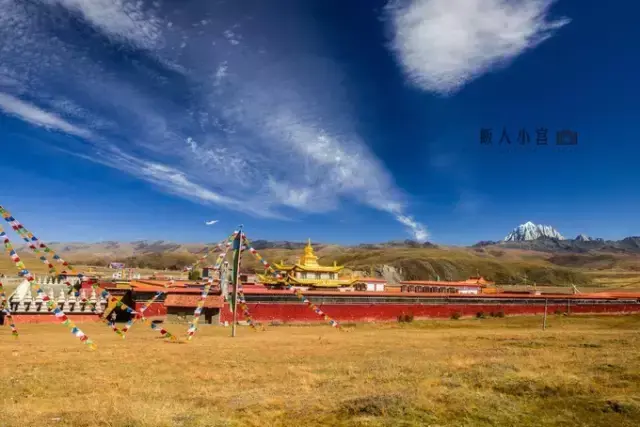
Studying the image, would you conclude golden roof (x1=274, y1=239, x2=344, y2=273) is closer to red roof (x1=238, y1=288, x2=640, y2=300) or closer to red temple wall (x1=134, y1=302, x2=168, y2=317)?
red roof (x1=238, y1=288, x2=640, y2=300)

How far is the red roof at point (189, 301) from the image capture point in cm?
3469

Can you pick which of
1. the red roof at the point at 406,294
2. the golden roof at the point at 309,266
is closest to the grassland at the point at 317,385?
the red roof at the point at 406,294

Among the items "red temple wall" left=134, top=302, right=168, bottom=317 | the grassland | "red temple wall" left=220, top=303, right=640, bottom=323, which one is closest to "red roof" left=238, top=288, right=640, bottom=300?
"red temple wall" left=220, top=303, right=640, bottom=323

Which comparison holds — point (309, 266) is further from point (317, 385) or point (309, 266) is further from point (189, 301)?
point (317, 385)

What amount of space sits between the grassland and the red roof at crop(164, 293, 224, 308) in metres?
12.8

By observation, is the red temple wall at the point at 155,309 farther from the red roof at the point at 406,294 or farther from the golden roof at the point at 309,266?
the golden roof at the point at 309,266

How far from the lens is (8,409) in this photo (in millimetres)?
9789

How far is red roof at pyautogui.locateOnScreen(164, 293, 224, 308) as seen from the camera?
3469cm

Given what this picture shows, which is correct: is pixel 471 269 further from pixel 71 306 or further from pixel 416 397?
pixel 416 397

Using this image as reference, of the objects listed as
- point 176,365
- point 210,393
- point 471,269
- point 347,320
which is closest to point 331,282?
point 347,320

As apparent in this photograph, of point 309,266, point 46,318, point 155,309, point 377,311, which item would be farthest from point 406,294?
point 46,318

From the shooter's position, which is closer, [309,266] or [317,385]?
[317,385]

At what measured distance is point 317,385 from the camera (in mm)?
12773

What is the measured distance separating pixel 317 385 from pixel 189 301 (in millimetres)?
24659
